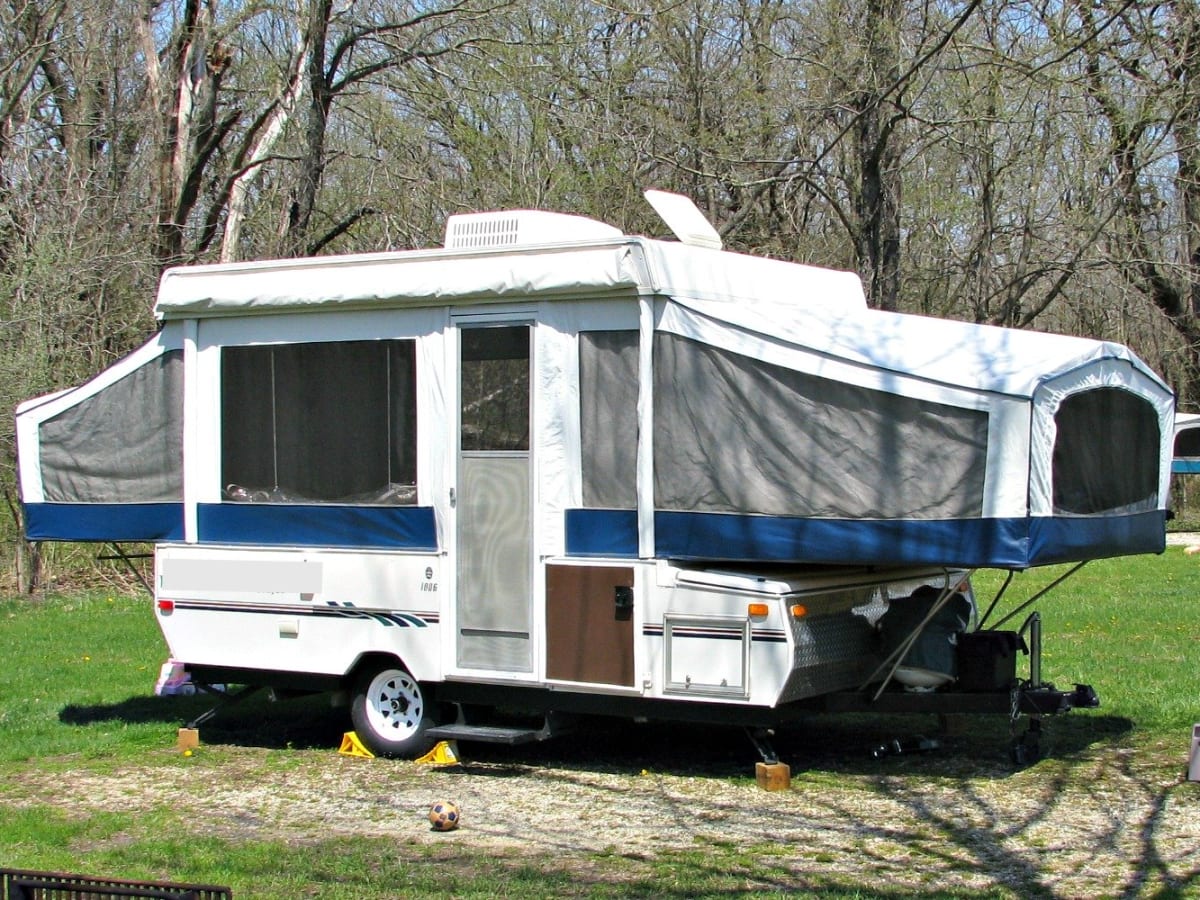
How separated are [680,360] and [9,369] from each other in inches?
454

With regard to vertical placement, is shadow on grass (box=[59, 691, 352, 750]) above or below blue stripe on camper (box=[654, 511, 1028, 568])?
below

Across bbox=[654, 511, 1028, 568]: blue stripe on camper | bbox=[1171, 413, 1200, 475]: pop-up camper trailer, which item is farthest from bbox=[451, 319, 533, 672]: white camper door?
bbox=[1171, 413, 1200, 475]: pop-up camper trailer

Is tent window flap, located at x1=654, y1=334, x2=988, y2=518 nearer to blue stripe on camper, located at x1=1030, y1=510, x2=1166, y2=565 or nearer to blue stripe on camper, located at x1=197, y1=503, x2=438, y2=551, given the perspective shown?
blue stripe on camper, located at x1=1030, y1=510, x2=1166, y2=565

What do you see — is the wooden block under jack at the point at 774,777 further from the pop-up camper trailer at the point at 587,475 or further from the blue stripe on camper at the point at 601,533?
the blue stripe on camper at the point at 601,533

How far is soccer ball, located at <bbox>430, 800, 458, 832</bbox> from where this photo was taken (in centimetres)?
761

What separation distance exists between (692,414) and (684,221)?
5.51 ft

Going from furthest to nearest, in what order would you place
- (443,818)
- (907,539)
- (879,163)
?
(879,163)
(907,539)
(443,818)

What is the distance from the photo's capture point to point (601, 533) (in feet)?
28.9

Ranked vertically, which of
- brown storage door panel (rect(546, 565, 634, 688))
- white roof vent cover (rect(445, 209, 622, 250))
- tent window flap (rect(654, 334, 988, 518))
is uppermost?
white roof vent cover (rect(445, 209, 622, 250))

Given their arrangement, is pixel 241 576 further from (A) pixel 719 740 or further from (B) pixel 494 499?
(A) pixel 719 740

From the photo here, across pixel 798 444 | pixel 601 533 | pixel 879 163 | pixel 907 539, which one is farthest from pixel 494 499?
pixel 879 163

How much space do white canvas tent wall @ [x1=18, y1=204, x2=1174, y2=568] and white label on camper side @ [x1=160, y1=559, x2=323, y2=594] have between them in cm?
19

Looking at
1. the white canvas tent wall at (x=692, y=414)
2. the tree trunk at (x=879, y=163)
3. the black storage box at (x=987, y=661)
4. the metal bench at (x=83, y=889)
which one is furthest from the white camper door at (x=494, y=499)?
the tree trunk at (x=879, y=163)

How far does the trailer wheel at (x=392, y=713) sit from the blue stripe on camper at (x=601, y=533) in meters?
1.51
